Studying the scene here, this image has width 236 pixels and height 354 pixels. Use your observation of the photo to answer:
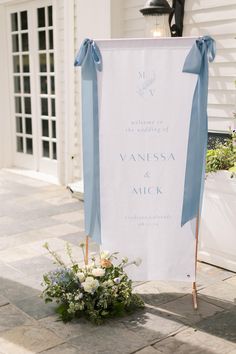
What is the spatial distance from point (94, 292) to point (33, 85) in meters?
4.37

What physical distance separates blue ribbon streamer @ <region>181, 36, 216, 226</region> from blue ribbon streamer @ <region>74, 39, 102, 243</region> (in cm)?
51

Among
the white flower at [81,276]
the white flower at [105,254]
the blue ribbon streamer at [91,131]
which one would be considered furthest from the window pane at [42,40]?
the white flower at [81,276]

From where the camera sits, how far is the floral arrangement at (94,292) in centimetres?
273

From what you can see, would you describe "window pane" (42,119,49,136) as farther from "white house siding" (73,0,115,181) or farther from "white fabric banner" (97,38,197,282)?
"white fabric banner" (97,38,197,282)

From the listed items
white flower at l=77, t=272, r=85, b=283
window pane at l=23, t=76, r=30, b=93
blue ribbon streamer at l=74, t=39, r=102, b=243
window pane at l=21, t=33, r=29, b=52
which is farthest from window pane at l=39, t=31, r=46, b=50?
white flower at l=77, t=272, r=85, b=283

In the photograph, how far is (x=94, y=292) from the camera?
276 cm

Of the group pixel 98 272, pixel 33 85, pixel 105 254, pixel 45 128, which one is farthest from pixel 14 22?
pixel 98 272

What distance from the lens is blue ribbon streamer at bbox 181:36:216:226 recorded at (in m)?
2.68

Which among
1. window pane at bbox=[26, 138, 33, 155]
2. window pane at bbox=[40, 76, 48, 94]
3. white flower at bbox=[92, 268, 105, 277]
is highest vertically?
window pane at bbox=[40, 76, 48, 94]

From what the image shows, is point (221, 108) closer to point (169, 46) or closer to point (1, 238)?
point (169, 46)

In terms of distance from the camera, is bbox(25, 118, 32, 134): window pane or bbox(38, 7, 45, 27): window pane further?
bbox(25, 118, 32, 134): window pane

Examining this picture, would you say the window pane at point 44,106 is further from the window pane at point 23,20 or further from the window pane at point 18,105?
the window pane at point 23,20

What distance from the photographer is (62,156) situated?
6.14 meters

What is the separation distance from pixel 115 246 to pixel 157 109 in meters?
0.86
